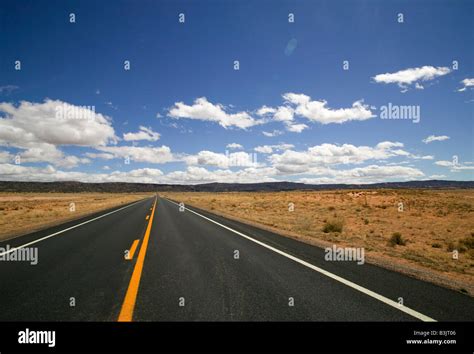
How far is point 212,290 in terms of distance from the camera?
495 centimetres

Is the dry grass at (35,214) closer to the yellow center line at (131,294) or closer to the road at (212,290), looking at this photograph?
the road at (212,290)

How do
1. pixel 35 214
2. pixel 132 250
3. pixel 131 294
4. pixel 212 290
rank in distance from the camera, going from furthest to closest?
1. pixel 35 214
2. pixel 132 250
3. pixel 212 290
4. pixel 131 294

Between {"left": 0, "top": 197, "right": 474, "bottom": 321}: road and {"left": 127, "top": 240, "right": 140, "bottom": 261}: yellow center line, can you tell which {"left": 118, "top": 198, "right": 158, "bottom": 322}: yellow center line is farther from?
{"left": 127, "top": 240, "right": 140, "bottom": 261}: yellow center line

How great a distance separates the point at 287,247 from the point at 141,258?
4.56m

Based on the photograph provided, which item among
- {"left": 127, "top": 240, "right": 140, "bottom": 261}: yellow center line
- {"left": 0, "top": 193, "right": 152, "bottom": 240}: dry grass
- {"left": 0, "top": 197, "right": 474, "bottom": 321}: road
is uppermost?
{"left": 0, "top": 197, "right": 474, "bottom": 321}: road

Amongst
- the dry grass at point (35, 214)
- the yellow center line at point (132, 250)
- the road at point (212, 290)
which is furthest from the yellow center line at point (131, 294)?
the dry grass at point (35, 214)

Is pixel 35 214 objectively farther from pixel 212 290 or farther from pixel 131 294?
pixel 212 290

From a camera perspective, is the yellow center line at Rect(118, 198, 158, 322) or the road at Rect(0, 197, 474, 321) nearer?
the yellow center line at Rect(118, 198, 158, 322)

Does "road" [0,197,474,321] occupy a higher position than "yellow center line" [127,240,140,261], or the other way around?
"road" [0,197,474,321]

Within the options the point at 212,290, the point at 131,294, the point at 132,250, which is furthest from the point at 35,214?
the point at 212,290

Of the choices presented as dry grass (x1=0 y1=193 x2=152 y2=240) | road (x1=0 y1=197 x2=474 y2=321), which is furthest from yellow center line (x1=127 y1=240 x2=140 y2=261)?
dry grass (x1=0 y1=193 x2=152 y2=240)

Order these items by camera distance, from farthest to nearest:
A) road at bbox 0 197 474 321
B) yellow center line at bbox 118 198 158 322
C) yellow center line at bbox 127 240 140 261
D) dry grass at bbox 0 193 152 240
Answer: dry grass at bbox 0 193 152 240, yellow center line at bbox 127 240 140 261, road at bbox 0 197 474 321, yellow center line at bbox 118 198 158 322

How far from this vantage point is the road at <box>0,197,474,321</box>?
396 centimetres

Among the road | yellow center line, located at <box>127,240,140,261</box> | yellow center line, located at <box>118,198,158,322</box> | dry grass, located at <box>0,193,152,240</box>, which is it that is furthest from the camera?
dry grass, located at <box>0,193,152,240</box>
